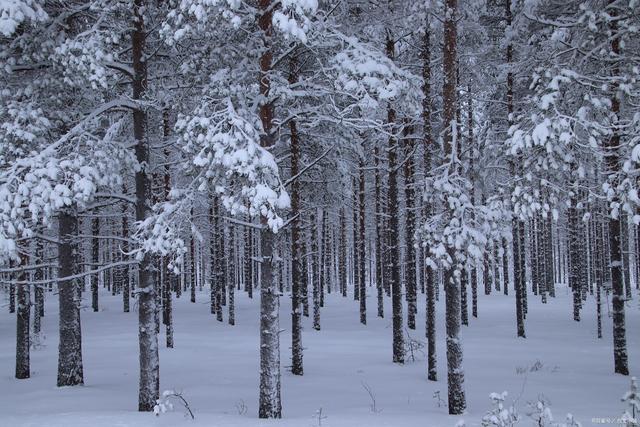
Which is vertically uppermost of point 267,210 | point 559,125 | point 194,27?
point 194,27

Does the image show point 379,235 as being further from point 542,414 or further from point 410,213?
point 542,414

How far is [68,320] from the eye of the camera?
12.1m

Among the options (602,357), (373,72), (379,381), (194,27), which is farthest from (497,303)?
(194,27)

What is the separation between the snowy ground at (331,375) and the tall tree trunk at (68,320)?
0.43 m

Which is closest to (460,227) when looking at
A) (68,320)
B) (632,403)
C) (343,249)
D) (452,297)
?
(452,297)

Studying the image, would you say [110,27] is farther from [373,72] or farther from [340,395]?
[340,395]

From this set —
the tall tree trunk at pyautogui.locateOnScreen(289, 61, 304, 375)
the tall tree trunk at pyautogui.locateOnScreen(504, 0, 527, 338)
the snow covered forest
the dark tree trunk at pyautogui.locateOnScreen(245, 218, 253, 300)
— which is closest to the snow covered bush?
the snow covered forest

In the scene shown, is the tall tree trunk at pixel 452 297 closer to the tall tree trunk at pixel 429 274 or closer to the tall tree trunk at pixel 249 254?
the tall tree trunk at pixel 429 274

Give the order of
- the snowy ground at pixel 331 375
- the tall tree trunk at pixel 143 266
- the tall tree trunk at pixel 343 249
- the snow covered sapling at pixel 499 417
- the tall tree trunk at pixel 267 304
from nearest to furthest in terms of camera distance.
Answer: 1. the snow covered sapling at pixel 499 417
2. the tall tree trunk at pixel 267 304
3. the snowy ground at pixel 331 375
4. the tall tree trunk at pixel 143 266
5. the tall tree trunk at pixel 343 249

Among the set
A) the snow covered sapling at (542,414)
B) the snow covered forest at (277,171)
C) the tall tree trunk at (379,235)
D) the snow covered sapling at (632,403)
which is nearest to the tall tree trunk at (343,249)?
the tall tree trunk at (379,235)

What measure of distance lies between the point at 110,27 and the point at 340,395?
31.0 ft

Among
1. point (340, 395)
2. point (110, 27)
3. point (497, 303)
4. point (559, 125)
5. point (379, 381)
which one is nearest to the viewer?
point (559, 125)

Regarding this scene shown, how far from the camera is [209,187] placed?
8688 mm

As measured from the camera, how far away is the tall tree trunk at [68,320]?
12023 millimetres
